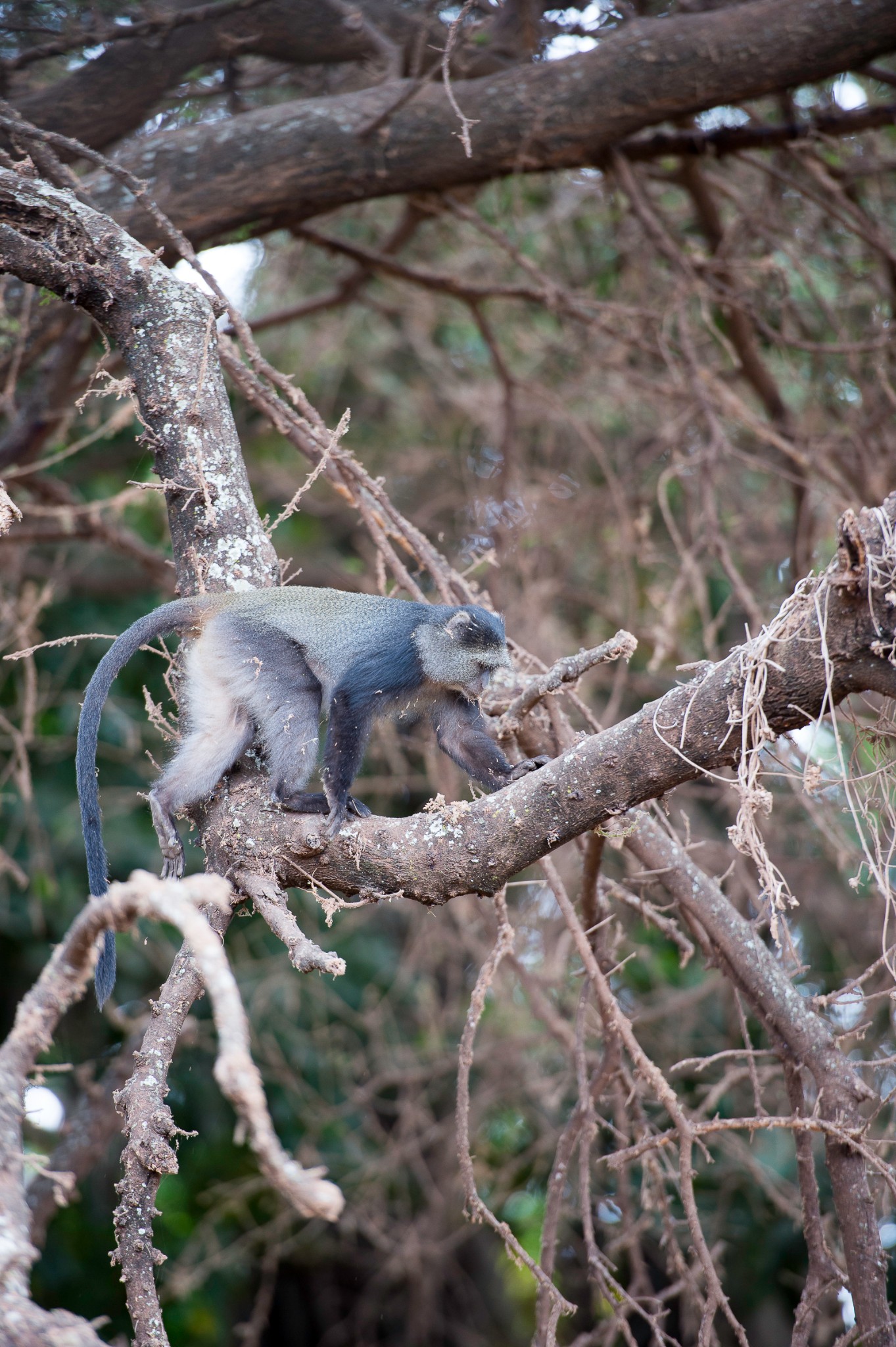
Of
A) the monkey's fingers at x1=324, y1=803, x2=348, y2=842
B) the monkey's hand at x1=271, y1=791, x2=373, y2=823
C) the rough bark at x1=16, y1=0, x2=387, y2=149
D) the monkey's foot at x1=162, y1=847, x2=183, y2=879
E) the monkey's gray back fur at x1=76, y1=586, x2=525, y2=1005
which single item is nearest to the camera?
the monkey's fingers at x1=324, y1=803, x2=348, y2=842

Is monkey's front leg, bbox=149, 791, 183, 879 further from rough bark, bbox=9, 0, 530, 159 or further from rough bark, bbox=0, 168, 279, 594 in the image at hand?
rough bark, bbox=9, 0, 530, 159

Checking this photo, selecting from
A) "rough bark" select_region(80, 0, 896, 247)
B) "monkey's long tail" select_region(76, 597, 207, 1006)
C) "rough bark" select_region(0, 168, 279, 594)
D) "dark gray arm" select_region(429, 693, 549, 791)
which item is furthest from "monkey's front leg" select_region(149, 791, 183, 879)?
"rough bark" select_region(80, 0, 896, 247)

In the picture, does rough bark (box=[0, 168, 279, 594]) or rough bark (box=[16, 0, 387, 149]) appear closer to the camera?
rough bark (box=[0, 168, 279, 594])

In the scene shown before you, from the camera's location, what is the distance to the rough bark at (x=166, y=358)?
245cm

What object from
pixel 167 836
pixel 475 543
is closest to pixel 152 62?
pixel 475 543

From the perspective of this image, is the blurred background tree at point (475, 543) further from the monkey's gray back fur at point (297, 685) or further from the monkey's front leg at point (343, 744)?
the monkey's front leg at point (343, 744)

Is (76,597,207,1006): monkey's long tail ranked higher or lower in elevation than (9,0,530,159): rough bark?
lower

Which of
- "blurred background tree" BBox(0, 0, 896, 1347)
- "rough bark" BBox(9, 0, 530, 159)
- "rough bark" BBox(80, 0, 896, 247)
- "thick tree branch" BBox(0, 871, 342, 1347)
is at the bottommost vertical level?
"blurred background tree" BBox(0, 0, 896, 1347)

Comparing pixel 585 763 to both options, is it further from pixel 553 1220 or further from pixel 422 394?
pixel 422 394

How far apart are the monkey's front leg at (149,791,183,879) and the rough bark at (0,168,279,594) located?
1.62ft

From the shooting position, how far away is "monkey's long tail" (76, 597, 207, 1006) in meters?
2.20

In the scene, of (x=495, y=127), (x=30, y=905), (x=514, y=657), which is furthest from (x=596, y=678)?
(x=30, y=905)

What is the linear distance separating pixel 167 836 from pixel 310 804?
14.8 inches

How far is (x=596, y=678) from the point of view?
5062 millimetres
